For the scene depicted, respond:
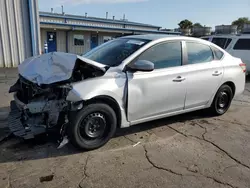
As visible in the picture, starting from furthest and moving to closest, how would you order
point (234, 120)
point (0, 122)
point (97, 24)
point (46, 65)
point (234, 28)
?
1. point (234, 28)
2. point (97, 24)
3. point (234, 120)
4. point (0, 122)
5. point (46, 65)

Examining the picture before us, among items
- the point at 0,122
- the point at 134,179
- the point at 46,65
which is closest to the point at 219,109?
the point at 134,179

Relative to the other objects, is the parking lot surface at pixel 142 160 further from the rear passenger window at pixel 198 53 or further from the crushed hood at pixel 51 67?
the rear passenger window at pixel 198 53

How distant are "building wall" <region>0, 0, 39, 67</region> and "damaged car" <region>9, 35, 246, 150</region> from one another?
28.2 feet

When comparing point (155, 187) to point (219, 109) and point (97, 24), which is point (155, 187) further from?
point (97, 24)

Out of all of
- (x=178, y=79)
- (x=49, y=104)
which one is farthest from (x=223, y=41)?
(x=49, y=104)

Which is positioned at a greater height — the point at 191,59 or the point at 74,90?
the point at 191,59

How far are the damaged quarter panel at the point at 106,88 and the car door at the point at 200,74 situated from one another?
134cm

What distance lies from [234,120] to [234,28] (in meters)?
24.9

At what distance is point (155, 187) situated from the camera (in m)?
2.74

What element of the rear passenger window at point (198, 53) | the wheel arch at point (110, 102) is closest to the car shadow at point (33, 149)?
the wheel arch at point (110, 102)

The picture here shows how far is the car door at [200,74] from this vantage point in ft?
14.4

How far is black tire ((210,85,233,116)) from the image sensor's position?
503cm

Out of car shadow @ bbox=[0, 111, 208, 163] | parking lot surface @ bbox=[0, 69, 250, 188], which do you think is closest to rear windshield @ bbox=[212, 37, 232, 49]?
parking lot surface @ bbox=[0, 69, 250, 188]

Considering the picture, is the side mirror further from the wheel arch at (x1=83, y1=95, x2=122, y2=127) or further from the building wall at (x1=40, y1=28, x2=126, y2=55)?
the building wall at (x1=40, y1=28, x2=126, y2=55)
